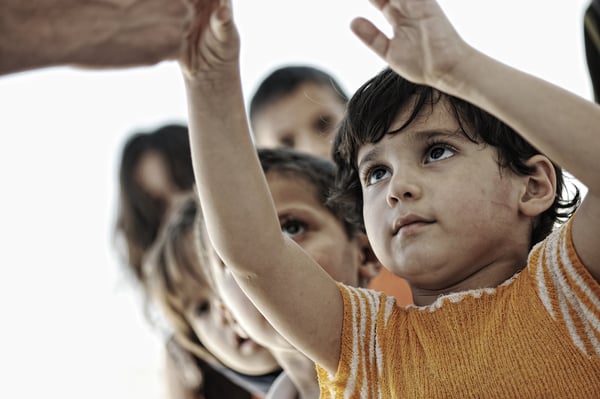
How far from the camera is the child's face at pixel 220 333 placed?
1452mm

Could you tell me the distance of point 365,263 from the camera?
50.9 inches

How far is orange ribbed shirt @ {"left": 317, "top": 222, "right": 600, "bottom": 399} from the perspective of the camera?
79 centimetres

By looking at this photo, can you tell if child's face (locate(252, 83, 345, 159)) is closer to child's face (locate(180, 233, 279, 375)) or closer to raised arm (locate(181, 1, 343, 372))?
child's face (locate(180, 233, 279, 375))

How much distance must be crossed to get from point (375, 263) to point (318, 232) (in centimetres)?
12

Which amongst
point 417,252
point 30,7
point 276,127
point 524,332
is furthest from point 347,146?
point 276,127

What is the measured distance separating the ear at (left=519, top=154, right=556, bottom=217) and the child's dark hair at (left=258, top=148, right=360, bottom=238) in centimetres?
35

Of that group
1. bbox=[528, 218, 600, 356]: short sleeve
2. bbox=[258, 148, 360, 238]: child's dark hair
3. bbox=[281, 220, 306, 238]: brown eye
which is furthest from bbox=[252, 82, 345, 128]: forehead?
bbox=[528, 218, 600, 356]: short sleeve

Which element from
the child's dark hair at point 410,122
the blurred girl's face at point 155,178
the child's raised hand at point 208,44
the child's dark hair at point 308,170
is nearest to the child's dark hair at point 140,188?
the blurred girl's face at point 155,178

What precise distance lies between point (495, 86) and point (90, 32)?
32cm

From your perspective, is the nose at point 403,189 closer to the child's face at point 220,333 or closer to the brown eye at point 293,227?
the brown eye at point 293,227

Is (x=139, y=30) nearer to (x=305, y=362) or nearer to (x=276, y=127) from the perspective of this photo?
(x=305, y=362)

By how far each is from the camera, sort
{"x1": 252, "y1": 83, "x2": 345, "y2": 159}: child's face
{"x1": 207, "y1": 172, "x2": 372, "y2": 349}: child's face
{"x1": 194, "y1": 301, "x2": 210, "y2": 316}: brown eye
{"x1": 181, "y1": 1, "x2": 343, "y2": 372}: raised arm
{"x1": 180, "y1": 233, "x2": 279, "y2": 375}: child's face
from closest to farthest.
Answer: {"x1": 181, "y1": 1, "x2": 343, "y2": 372}: raised arm → {"x1": 207, "y1": 172, "x2": 372, "y2": 349}: child's face → {"x1": 180, "y1": 233, "x2": 279, "y2": 375}: child's face → {"x1": 194, "y1": 301, "x2": 210, "y2": 316}: brown eye → {"x1": 252, "y1": 83, "x2": 345, "y2": 159}: child's face

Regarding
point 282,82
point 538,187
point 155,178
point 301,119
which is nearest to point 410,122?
point 538,187

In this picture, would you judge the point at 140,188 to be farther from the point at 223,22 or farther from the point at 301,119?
the point at 223,22
